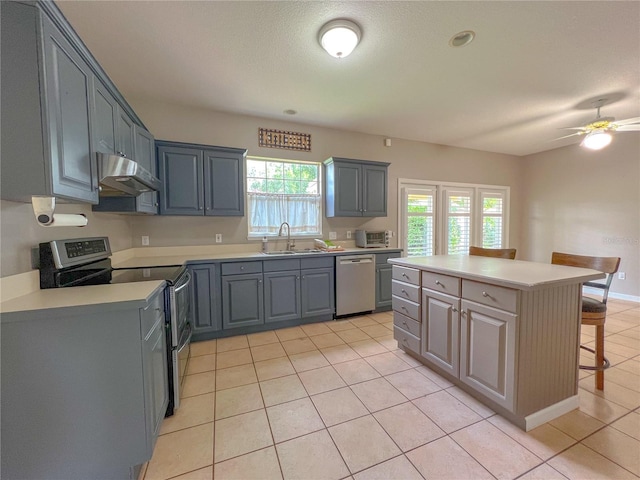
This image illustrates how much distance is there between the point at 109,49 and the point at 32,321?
7.30ft

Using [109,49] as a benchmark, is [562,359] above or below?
below

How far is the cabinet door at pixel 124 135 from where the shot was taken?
1.97 meters

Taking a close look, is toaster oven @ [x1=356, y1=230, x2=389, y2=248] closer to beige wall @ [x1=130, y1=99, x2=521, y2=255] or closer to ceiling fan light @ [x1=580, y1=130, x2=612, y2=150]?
beige wall @ [x1=130, y1=99, x2=521, y2=255]

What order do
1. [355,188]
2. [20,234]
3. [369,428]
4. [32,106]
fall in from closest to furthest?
[32,106] < [20,234] < [369,428] < [355,188]

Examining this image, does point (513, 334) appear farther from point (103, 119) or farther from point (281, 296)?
point (103, 119)

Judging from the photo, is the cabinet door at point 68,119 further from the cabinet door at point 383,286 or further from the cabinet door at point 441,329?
the cabinet door at point 383,286

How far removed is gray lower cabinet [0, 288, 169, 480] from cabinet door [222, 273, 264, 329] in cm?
159

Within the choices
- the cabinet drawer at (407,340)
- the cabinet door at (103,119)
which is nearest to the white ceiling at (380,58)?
the cabinet door at (103,119)

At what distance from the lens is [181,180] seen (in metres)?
2.95

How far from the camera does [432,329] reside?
2123 mm

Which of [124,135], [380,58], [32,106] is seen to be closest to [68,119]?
[32,106]

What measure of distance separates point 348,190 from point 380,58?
1743 mm

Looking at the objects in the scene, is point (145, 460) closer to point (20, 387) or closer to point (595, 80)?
point (20, 387)

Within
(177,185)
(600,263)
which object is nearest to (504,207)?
(600,263)
